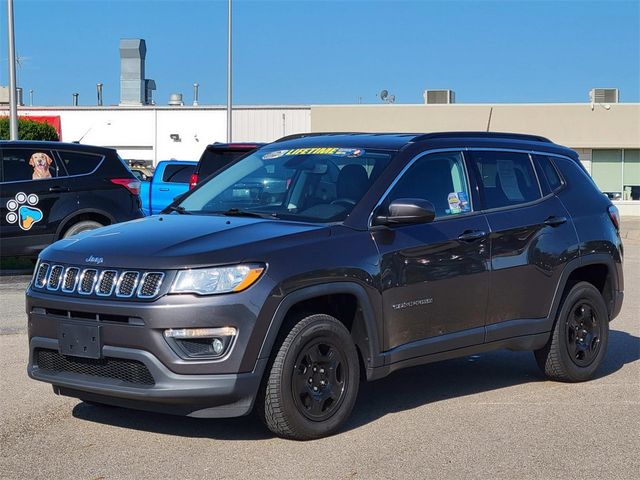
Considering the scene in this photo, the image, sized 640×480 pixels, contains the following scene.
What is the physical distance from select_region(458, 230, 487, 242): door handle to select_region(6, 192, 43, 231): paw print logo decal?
810 centimetres

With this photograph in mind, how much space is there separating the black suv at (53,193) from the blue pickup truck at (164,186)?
19.6 ft

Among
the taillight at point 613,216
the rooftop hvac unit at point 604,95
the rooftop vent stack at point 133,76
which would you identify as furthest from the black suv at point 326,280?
the rooftop vent stack at point 133,76

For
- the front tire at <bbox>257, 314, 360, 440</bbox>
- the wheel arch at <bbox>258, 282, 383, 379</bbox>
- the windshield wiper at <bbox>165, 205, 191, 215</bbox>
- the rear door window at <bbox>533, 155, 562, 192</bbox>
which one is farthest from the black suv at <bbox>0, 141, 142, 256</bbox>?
the front tire at <bbox>257, 314, 360, 440</bbox>

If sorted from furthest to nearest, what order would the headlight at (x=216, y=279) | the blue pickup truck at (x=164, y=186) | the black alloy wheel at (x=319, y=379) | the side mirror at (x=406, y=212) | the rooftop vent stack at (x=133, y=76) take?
1. the rooftop vent stack at (x=133, y=76)
2. the blue pickup truck at (x=164, y=186)
3. the side mirror at (x=406, y=212)
4. the black alloy wheel at (x=319, y=379)
5. the headlight at (x=216, y=279)

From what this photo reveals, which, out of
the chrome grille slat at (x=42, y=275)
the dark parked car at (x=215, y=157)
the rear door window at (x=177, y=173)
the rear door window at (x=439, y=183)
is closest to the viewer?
the chrome grille slat at (x=42, y=275)

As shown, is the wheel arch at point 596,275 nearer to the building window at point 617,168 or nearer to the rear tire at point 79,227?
the rear tire at point 79,227

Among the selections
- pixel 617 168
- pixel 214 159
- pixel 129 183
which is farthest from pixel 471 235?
pixel 617 168

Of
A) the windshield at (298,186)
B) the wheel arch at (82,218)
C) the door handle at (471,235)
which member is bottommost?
the wheel arch at (82,218)

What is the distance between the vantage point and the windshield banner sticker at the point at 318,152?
6582 millimetres

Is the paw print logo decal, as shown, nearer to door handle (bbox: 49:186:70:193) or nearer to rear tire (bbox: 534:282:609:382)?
door handle (bbox: 49:186:70:193)

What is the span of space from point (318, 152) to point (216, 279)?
178 cm

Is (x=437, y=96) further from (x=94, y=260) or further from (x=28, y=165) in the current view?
(x=94, y=260)

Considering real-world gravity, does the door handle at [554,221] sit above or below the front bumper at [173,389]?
above

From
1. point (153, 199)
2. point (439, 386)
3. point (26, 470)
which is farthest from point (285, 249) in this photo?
point (153, 199)
